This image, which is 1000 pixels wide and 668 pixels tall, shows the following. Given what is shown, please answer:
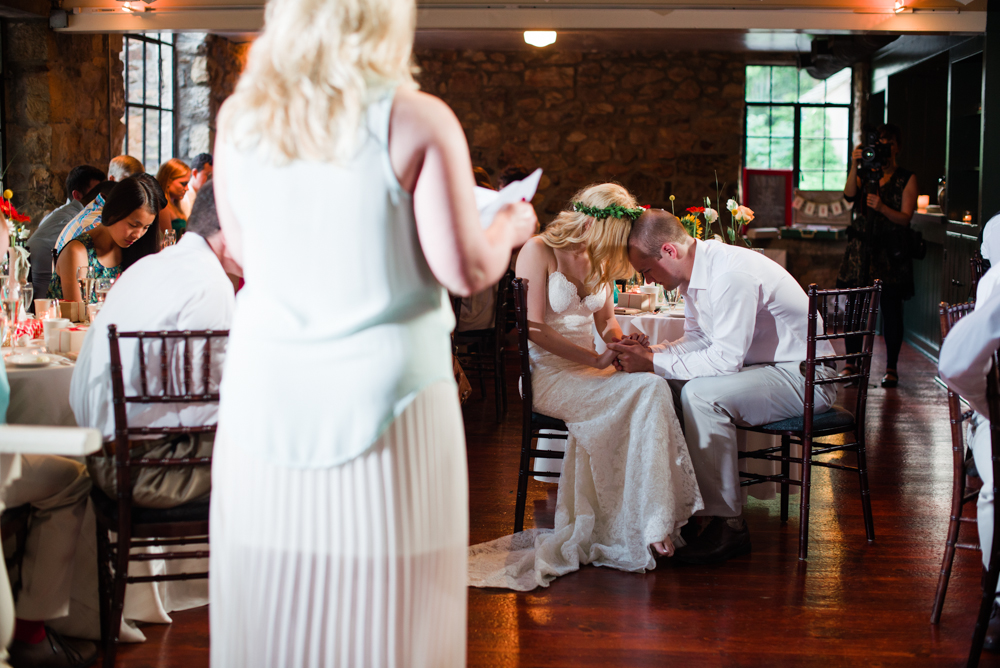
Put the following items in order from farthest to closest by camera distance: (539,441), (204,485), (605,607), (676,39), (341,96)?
(676,39) → (539,441) → (605,607) → (204,485) → (341,96)

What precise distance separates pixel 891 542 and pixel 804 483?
512 millimetres

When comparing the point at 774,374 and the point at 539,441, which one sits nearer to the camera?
the point at 774,374

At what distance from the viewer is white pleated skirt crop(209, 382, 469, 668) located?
4.49 ft

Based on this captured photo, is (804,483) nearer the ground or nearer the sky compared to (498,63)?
nearer the ground

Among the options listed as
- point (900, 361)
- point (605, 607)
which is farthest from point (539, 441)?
point (900, 361)

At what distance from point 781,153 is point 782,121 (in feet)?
1.21

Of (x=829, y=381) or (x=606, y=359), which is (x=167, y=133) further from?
(x=829, y=381)

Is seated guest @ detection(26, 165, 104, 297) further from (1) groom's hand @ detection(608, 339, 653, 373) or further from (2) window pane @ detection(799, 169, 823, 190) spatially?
(2) window pane @ detection(799, 169, 823, 190)

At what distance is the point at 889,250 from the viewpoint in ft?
21.5

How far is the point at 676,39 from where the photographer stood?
9477 millimetres

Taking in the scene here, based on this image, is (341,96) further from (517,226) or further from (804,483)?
(804,483)

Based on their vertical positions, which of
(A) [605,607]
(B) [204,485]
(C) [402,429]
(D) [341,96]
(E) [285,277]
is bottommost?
(A) [605,607]

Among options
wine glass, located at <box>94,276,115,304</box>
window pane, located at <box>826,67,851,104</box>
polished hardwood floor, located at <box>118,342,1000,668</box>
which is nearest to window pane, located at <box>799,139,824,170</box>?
window pane, located at <box>826,67,851,104</box>

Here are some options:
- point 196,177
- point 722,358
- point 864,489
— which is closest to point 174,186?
point 196,177
